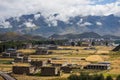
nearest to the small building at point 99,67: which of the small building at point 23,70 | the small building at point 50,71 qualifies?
the small building at point 50,71

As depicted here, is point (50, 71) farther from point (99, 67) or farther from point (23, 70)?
point (99, 67)

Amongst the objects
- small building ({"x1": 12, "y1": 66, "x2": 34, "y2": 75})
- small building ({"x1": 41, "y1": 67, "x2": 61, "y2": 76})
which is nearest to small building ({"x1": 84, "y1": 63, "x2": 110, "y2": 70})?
small building ({"x1": 41, "y1": 67, "x2": 61, "y2": 76})

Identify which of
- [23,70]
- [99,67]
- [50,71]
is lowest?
[99,67]

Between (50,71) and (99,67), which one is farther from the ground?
(50,71)

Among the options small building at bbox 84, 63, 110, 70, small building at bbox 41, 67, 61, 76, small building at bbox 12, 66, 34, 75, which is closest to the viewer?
small building at bbox 41, 67, 61, 76

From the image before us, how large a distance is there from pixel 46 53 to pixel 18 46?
112 ft

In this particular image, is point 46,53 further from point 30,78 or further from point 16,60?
point 30,78

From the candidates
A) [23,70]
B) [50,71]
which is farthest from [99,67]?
[23,70]

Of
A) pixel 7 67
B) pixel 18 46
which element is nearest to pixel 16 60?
pixel 7 67

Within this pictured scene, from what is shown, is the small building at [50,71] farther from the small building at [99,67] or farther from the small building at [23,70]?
the small building at [99,67]

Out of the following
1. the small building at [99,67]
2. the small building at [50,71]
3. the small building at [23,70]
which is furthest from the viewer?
the small building at [99,67]

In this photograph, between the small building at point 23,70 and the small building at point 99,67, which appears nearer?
the small building at point 23,70

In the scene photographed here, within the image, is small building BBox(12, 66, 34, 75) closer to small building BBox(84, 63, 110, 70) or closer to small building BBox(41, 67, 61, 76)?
small building BBox(41, 67, 61, 76)

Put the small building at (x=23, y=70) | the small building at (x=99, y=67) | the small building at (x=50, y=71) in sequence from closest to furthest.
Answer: the small building at (x=50, y=71) < the small building at (x=23, y=70) < the small building at (x=99, y=67)
